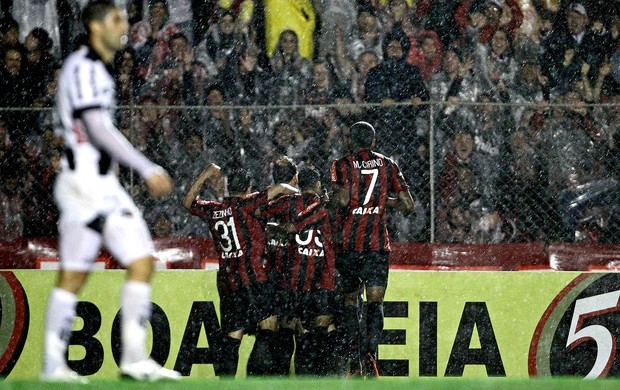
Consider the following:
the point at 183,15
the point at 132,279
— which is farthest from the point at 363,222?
the point at 132,279

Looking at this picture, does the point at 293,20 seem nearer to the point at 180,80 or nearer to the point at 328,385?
the point at 180,80

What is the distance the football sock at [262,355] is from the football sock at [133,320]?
404 centimetres

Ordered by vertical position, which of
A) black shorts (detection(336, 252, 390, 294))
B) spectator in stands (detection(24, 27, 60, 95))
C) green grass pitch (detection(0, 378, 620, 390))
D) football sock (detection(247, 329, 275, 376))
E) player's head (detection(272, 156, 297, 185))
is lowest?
football sock (detection(247, 329, 275, 376))

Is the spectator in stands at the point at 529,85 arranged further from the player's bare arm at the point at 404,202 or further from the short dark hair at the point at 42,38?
the short dark hair at the point at 42,38

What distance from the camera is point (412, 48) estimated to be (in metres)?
11.6

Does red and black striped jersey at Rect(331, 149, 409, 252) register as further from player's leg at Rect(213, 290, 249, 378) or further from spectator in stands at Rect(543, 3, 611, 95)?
spectator in stands at Rect(543, 3, 611, 95)

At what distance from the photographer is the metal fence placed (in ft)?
33.6

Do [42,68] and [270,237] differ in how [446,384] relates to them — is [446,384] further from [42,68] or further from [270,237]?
[42,68]

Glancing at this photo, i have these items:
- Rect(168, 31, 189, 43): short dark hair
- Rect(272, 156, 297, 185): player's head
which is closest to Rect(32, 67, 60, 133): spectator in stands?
Rect(168, 31, 189, 43): short dark hair

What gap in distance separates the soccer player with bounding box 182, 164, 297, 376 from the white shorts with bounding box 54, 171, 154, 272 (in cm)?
372

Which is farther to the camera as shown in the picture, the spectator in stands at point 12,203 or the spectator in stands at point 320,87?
the spectator in stands at point 320,87

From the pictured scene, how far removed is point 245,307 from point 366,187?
1.42 meters

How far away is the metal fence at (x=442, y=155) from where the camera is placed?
1024 cm

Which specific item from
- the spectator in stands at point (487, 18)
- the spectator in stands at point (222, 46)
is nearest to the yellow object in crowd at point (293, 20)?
the spectator in stands at point (222, 46)
